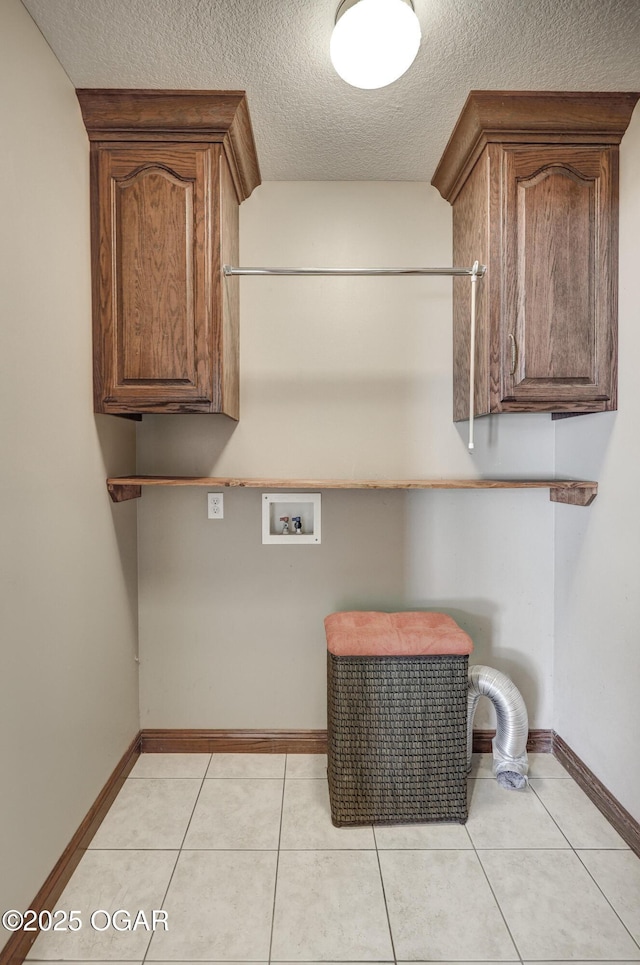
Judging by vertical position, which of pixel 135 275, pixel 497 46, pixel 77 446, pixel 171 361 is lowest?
pixel 77 446

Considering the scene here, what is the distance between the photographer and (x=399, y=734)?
6.17 ft

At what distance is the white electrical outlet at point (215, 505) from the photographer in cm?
229

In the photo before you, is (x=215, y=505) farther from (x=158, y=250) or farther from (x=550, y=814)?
(x=550, y=814)

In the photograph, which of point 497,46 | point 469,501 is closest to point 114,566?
point 469,501

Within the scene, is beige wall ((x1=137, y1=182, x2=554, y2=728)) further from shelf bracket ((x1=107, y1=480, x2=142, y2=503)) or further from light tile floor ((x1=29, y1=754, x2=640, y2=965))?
light tile floor ((x1=29, y1=754, x2=640, y2=965))

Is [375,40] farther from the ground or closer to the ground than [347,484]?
farther from the ground

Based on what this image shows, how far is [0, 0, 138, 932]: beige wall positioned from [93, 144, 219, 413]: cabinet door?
0.07 meters

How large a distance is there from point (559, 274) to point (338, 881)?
209 centimetres

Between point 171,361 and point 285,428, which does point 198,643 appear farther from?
point 171,361

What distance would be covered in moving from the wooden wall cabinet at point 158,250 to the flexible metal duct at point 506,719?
4.86 feet

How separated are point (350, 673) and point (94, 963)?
40.1 inches

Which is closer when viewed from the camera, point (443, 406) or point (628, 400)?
point (628, 400)

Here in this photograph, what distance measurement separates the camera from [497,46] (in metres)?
1.57

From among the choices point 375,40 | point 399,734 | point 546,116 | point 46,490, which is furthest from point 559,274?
point 46,490
